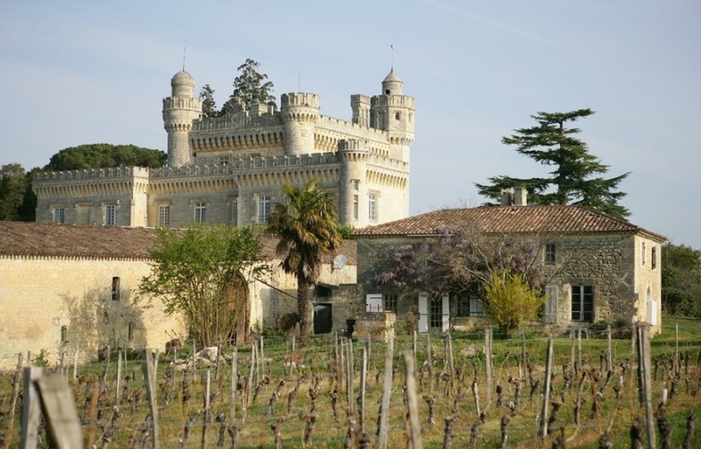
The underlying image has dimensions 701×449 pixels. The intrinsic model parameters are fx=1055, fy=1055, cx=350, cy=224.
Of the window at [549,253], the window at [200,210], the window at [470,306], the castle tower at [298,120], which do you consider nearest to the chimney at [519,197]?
the window at [549,253]

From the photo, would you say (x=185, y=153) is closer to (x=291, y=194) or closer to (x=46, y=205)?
(x=46, y=205)

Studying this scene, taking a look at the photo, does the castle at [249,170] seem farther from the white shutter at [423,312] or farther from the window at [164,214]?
the white shutter at [423,312]

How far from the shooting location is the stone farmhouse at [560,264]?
3125 cm

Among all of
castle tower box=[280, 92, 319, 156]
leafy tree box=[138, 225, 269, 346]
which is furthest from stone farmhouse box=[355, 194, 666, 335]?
castle tower box=[280, 92, 319, 156]

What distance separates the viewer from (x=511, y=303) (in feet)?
97.3

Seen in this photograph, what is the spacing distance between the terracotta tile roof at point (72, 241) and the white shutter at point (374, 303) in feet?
24.1

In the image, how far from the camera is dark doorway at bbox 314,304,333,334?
1511 inches

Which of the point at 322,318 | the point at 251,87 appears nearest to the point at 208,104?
the point at 251,87

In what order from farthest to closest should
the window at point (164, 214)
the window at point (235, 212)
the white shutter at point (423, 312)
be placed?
1. the window at point (164, 214)
2. the window at point (235, 212)
3. the white shutter at point (423, 312)

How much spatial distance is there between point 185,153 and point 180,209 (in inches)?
236

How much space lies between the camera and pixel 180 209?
219ft

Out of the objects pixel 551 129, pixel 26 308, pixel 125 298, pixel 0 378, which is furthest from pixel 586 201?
pixel 0 378

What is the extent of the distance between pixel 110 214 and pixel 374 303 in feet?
124

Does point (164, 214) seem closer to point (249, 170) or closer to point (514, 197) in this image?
point (249, 170)
